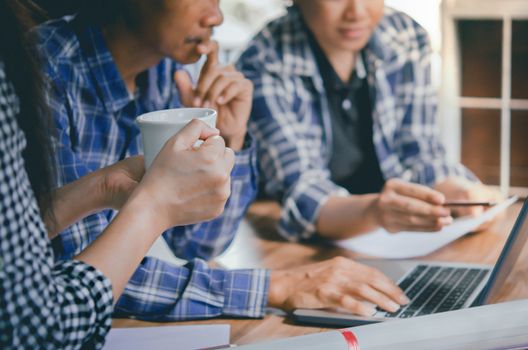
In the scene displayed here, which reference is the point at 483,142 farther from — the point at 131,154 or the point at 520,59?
the point at 131,154

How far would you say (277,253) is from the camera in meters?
1.62

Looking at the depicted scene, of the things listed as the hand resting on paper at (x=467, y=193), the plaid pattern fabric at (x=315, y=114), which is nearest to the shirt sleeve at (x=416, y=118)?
the plaid pattern fabric at (x=315, y=114)

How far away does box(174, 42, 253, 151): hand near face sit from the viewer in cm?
160

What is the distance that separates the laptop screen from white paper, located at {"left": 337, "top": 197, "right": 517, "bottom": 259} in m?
0.40

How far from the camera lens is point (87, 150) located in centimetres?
150

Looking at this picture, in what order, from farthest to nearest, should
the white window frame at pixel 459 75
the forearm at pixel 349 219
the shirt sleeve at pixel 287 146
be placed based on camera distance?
the white window frame at pixel 459 75 → the shirt sleeve at pixel 287 146 → the forearm at pixel 349 219

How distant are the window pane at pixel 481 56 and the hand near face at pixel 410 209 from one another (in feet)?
5.85

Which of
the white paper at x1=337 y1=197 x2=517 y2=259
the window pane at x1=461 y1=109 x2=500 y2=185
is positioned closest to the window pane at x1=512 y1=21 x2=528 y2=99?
the window pane at x1=461 y1=109 x2=500 y2=185

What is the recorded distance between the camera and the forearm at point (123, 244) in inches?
35.4

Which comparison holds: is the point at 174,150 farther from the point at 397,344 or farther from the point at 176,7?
the point at 176,7

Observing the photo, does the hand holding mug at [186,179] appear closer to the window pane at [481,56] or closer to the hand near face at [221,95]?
the hand near face at [221,95]

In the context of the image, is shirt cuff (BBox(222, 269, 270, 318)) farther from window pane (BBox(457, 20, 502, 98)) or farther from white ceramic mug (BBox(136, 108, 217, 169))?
window pane (BBox(457, 20, 502, 98))

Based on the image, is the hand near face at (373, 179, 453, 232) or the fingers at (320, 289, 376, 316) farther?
the hand near face at (373, 179, 453, 232)

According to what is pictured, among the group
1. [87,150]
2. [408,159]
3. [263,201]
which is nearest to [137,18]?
[87,150]
